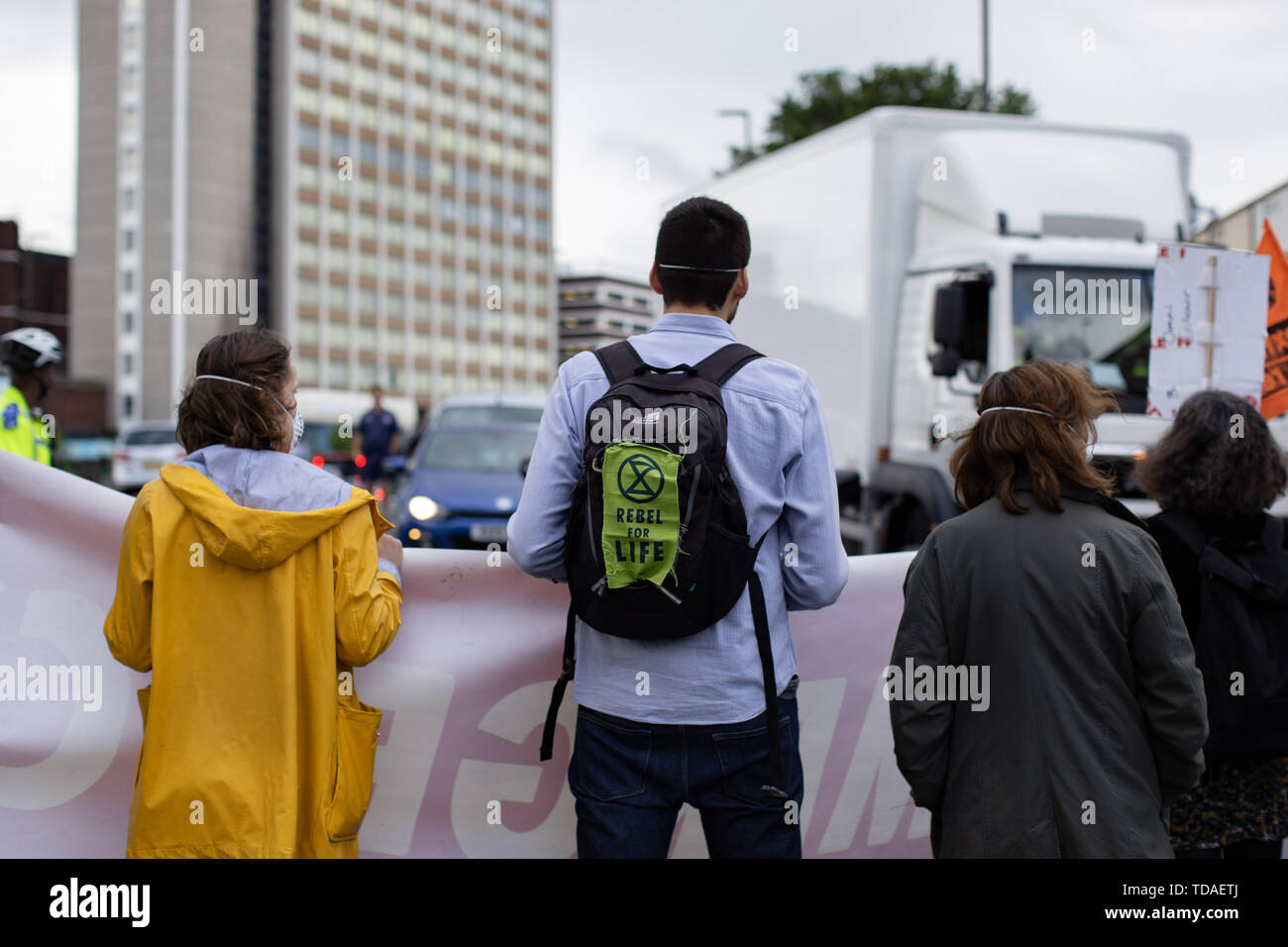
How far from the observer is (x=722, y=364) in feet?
8.37

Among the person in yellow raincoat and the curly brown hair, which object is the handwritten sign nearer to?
the curly brown hair

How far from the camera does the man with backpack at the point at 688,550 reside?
2.40m

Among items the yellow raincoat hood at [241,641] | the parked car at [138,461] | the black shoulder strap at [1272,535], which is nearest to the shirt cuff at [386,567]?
the yellow raincoat hood at [241,641]

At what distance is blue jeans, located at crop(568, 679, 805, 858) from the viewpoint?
249cm

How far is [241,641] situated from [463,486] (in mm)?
7342

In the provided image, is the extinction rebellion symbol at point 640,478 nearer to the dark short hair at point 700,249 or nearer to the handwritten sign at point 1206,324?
the dark short hair at point 700,249

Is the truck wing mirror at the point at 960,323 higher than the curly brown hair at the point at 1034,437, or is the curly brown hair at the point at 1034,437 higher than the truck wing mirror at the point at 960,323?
the truck wing mirror at the point at 960,323

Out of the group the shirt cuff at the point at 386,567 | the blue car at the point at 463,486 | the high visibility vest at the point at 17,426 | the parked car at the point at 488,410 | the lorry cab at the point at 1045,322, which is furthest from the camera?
the parked car at the point at 488,410

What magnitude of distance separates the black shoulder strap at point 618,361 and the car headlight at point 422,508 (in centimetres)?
717

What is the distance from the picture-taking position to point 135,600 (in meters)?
2.65

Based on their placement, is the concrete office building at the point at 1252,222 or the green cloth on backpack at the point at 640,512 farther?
the concrete office building at the point at 1252,222

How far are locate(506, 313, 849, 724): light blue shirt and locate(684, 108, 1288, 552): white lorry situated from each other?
17.2 ft
